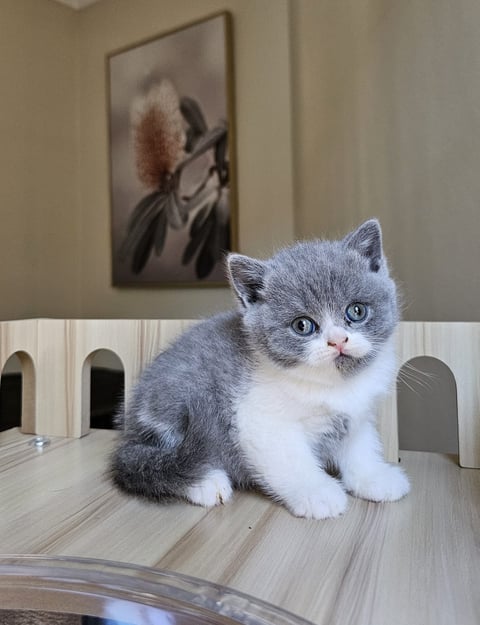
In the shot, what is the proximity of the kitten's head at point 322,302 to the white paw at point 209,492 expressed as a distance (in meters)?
0.16

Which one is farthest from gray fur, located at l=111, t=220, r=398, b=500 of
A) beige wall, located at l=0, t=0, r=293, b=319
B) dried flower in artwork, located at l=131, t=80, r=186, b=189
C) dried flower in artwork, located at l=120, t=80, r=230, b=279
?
dried flower in artwork, located at l=131, t=80, r=186, b=189

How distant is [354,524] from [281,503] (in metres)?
0.09

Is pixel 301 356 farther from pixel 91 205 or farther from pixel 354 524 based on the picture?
pixel 91 205

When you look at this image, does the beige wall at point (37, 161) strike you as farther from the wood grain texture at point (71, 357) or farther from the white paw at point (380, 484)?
the white paw at point (380, 484)

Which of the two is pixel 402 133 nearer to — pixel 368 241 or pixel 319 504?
pixel 368 241

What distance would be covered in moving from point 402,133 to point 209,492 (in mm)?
903

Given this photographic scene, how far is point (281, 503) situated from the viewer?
544mm

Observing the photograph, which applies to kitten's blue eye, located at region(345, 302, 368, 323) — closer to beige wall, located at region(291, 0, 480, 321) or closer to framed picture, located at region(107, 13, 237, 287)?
beige wall, located at region(291, 0, 480, 321)

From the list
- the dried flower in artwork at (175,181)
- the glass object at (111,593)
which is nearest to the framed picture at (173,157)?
the dried flower in artwork at (175,181)

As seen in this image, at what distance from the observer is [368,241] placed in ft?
1.92

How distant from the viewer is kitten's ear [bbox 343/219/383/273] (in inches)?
22.9

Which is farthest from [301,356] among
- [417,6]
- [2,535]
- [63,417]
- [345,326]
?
[417,6]

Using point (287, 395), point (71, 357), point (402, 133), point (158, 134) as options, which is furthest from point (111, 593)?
point (158, 134)

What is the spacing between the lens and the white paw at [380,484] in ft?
1.78
